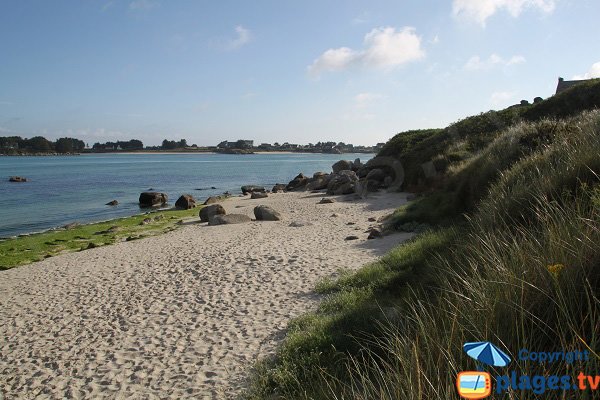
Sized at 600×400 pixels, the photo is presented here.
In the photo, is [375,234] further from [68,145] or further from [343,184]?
[68,145]

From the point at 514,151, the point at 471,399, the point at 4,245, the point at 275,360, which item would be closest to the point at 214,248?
the point at 275,360

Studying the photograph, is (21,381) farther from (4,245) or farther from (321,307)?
(4,245)

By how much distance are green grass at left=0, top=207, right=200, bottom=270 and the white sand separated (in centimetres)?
220

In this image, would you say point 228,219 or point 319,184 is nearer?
point 228,219

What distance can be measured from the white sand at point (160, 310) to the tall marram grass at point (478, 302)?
1191 millimetres

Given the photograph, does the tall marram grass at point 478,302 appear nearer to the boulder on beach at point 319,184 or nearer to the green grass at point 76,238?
the green grass at point 76,238

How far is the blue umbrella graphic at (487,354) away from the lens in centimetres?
220

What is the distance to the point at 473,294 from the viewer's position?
3.51 m

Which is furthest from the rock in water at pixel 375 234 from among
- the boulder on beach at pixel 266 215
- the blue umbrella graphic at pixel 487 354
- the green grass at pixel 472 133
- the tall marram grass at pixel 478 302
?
the blue umbrella graphic at pixel 487 354

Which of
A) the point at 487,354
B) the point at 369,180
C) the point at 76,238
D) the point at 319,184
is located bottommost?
the point at 76,238

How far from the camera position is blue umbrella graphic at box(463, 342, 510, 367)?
220 cm

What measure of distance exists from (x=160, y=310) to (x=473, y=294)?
8040 mm


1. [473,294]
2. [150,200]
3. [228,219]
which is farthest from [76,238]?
[473,294]

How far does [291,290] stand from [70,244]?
615 inches
